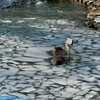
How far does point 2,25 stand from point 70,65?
5.64 metres

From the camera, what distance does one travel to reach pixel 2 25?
11.4m

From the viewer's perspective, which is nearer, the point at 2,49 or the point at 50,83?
the point at 50,83

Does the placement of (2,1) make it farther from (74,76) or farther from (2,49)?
(74,76)

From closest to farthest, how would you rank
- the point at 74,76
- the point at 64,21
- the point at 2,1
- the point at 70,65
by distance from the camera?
the point at 74,76
the point at 70,65
the point at 64,21
the point at 2,1

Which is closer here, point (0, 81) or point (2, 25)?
point (0, 81)

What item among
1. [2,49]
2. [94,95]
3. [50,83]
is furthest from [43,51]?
[94,95]

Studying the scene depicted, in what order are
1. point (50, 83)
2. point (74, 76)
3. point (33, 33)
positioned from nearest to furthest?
1. point (50, 83)
2. point (74, 76)
3. point (33, 33)

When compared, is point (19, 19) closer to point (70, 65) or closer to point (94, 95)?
point (70, 65)

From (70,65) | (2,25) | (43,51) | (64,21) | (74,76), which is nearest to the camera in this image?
(74,76)

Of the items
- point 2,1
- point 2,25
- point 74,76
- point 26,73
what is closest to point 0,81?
point 26,73

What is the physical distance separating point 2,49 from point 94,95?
3536mm

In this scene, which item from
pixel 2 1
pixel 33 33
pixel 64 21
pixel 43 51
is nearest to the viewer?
pixel 43 51

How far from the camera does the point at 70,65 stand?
252 inches

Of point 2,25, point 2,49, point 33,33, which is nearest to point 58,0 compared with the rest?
point 2,25
